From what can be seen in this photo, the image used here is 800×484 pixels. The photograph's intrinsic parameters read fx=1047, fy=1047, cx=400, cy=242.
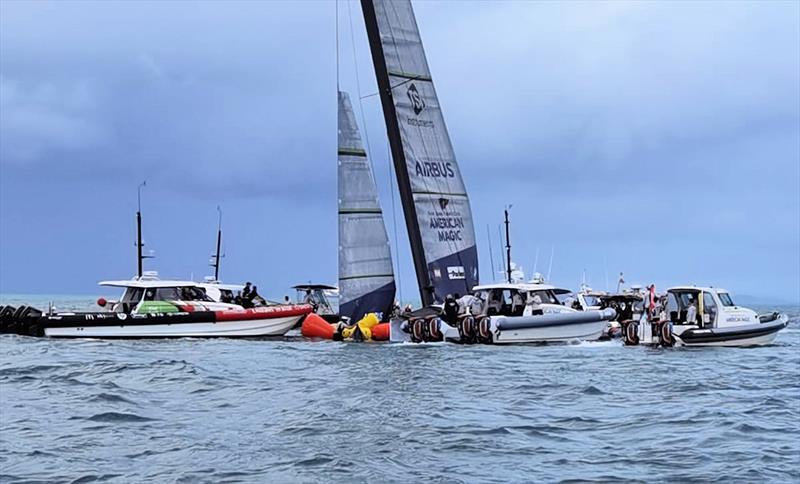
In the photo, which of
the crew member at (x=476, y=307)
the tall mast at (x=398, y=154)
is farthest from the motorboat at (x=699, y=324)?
the tall mast at (x=398, y=154)

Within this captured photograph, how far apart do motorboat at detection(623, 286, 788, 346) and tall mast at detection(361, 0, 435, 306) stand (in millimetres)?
6770

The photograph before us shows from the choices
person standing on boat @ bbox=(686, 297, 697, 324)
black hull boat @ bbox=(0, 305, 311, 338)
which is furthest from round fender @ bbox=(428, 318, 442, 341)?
black hull boat @ bbox=(0, 305, 311, 338)

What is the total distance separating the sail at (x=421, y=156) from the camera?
3422 centimetres

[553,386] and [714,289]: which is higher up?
[714,289]

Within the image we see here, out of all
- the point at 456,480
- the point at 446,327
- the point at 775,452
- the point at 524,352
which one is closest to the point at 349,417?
the point at 456,480

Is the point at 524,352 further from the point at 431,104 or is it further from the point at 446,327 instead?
the point at 431,104

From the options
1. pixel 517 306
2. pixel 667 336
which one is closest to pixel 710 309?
pixel 667 336

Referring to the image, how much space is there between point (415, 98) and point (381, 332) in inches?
315

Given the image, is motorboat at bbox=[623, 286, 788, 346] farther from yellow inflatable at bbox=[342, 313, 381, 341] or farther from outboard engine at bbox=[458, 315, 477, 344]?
yellow inflatable at bbox=[342, 313, 381, 341]

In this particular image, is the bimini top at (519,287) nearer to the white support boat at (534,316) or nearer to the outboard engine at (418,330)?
the white support boat at (534,316)

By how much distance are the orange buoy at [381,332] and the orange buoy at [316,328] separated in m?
2.63

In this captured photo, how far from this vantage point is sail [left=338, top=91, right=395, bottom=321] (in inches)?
1442

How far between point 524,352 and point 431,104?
1072cm

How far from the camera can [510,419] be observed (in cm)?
1575
